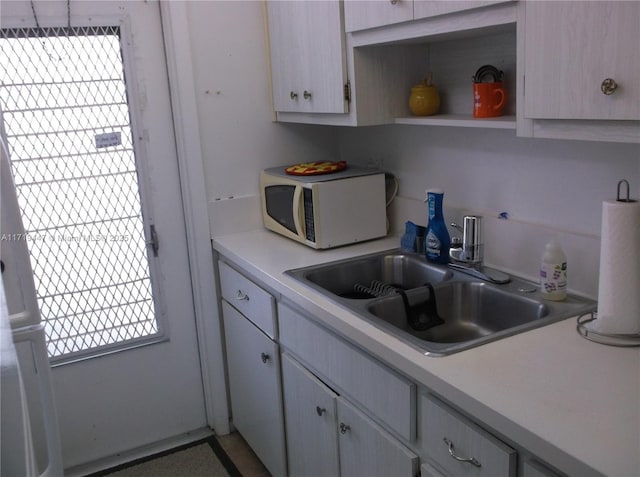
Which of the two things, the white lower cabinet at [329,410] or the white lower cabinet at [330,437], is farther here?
the white lower cabinet at [330,437]

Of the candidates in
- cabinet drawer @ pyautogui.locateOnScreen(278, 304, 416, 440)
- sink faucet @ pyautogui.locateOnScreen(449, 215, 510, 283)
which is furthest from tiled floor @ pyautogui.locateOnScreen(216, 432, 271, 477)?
sink faucet @ pyautogui.locateOnScreen(449, 215, 510, 283)

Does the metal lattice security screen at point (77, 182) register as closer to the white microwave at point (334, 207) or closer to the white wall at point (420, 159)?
the white wall at point (420, 159)

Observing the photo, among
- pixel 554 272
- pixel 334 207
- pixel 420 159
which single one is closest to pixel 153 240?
pixel 334 207

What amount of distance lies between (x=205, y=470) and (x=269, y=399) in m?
0.54

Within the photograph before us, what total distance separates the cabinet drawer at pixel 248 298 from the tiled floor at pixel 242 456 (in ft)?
2.20

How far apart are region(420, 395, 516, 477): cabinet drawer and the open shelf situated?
0.72 meters

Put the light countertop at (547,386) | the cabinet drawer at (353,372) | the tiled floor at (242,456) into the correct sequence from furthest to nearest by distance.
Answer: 1. the tiled floor at (242,456)
2. the cabinet drawer at (353,372)
3. the light countertop at (547,386)

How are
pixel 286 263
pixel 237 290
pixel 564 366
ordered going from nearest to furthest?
1. pixel 564 366
2. pixel 286 263
3. pixel 237 290

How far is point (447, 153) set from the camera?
2166 mm

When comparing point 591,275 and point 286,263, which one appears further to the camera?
point 286,263

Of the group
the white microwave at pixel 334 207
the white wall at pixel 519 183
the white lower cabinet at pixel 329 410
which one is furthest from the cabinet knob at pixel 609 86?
the white microwave at pixel 334 207

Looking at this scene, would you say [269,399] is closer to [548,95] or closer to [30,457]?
[30,457]

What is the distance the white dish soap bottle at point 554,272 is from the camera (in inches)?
63.9

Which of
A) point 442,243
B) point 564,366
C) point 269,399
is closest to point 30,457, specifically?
point 269,399
